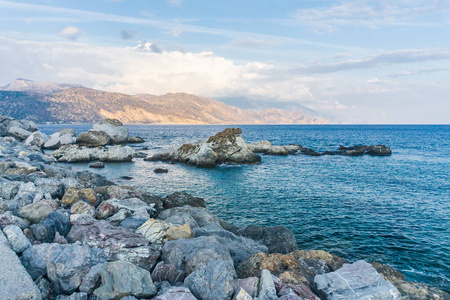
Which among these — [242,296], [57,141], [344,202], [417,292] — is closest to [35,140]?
[57,141]

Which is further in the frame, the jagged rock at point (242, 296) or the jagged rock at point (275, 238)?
the jagged rock at point (275, 238)

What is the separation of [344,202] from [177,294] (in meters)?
19.9

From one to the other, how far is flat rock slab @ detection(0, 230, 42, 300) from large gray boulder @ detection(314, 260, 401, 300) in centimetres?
720

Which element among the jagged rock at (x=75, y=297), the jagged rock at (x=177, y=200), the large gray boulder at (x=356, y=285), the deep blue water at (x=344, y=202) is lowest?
the deep blue water at (x=344, y=202)

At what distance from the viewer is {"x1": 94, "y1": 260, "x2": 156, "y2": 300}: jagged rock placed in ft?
21.1

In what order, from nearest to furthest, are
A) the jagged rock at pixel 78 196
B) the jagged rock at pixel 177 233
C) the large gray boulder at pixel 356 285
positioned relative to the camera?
the large gray boulder at pixel 356 285 < the jagged rock at pixel 177 233 < the jagged rock at pixel 78 196

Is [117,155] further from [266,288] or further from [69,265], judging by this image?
[266,288]

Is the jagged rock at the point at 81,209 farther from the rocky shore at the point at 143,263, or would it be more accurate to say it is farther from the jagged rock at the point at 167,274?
the jagged rock at the point at 167,274

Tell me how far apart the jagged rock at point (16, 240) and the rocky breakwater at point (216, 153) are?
112 ft

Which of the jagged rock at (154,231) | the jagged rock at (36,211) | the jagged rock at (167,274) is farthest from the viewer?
the jagged rock at (36,211)

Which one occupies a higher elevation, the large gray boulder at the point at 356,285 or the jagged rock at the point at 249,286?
the jagged rock at the point at 249,286

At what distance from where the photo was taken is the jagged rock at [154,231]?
986cm

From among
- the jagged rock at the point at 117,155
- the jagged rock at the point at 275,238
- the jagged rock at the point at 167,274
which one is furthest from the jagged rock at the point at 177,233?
the jagged rock at the point at 117,155

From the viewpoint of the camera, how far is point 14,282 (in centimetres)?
619
